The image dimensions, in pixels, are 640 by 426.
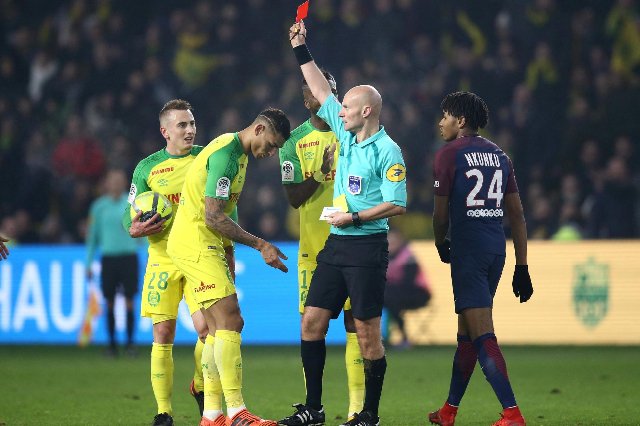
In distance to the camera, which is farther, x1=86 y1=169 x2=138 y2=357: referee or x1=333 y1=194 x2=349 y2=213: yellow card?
x1=86 y1=169 x2=138 y2=357: referee

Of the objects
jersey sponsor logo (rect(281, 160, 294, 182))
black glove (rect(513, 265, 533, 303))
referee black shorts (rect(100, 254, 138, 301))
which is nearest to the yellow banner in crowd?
referee black shorts (rect(100, 254, 138, 301))

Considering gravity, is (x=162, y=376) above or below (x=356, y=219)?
below

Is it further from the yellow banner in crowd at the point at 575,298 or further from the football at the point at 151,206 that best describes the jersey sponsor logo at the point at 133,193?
the yellow banner in crowd at the point at 575,298

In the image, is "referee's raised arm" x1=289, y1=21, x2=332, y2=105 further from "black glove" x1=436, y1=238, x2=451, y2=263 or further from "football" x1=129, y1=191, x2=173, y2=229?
"football" x1=129, y1=191, x2=173, y2=229

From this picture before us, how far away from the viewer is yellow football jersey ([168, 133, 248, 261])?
798cm

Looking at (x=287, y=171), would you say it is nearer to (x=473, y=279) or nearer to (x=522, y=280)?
(x=473, y=279)

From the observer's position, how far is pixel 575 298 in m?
16.0

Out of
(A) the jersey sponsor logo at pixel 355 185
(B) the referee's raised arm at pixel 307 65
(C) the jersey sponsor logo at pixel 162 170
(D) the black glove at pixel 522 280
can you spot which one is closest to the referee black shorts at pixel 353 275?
(A) the jersey sponsor logo at pixel 355 185

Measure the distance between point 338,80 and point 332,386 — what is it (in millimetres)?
8637

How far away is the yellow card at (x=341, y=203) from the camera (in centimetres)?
796

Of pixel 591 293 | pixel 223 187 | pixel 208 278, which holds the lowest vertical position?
pixel 208 278

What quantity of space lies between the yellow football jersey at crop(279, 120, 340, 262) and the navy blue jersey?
1.20 m

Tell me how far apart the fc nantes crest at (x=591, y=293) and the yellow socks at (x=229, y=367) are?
29.4 ft

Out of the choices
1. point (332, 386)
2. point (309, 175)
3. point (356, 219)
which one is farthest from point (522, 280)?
point (332, 386)
